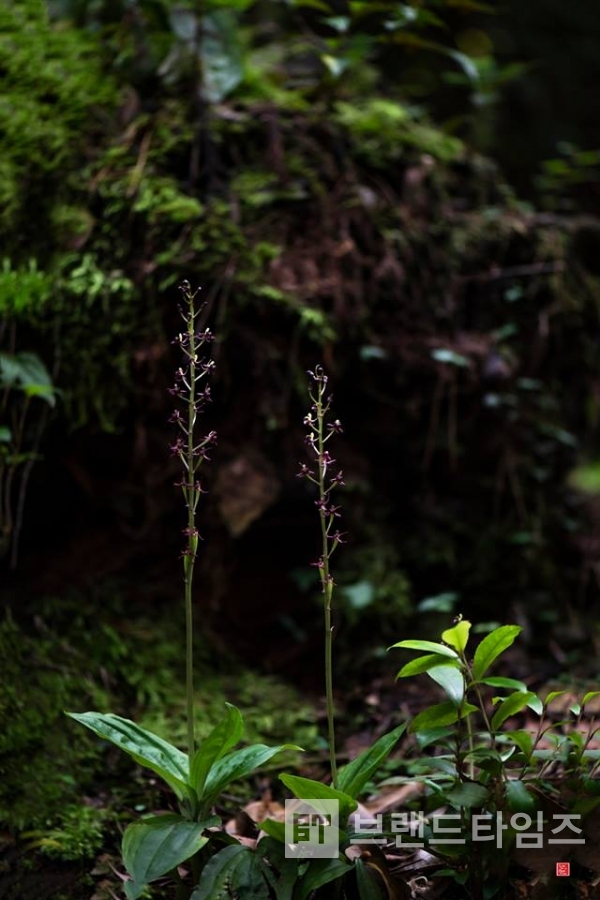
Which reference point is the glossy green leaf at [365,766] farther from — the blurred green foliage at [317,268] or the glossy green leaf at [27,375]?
the glossy green leaf at [27,375]

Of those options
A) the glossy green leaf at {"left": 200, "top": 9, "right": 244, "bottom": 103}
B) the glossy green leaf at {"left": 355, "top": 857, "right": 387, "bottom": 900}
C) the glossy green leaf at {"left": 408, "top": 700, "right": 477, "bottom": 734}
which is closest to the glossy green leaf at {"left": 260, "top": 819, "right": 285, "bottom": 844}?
the glossy green leaf at {"left": 355, "top": 857, "right": 387, "bottom": 900}

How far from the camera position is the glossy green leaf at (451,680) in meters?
1.49

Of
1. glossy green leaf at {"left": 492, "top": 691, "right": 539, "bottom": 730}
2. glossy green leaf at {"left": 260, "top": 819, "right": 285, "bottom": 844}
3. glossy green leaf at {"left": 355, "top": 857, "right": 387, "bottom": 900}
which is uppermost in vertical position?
glossy green leaf at {"left": 492, "top": 691, "right": 539, "bottom": 730}

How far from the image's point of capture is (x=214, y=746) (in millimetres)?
1506

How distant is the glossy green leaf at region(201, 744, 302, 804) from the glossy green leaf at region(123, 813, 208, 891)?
0.06 metres

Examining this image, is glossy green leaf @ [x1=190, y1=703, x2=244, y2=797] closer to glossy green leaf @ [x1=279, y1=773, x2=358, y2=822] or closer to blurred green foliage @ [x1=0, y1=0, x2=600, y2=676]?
glossy green leaf @ [x1=279, y1=773, x2=358, y2=822]

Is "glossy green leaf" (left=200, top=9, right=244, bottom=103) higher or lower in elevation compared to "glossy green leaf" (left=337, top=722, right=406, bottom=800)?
higher

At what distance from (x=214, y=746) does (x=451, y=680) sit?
50 centimetres

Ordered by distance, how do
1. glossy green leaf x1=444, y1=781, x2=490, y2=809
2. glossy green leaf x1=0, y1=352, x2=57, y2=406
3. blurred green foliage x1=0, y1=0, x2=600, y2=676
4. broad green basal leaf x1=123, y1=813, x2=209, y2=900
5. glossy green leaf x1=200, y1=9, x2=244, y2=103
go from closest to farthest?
broad green basal leaf x1=123, y1=813, x2=209, y2=900, glossy green leaf x1=444, y1=781, x2=490, y2=809, glossy green leaf x1=0, y1=352, x2=57, y2=406, blurred green foliage x1=0, y1=0, x2=600, y2=676, glossy green leaf x1=200, y1=9, x2=244, y2=103

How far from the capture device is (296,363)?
2.76 metres

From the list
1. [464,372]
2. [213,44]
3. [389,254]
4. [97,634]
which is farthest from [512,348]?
[97,634]

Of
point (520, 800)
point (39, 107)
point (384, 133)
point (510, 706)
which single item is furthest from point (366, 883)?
point (384, 133)

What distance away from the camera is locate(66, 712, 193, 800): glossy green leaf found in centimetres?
148

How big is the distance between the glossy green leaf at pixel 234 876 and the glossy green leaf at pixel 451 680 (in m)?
0.49
